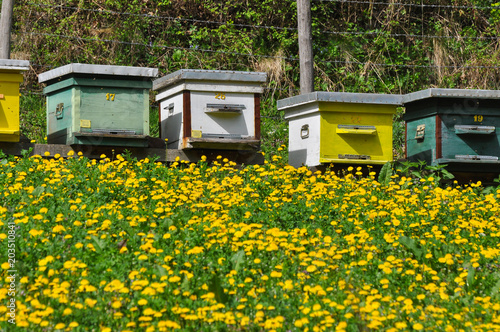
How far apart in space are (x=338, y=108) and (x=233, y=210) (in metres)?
2.90

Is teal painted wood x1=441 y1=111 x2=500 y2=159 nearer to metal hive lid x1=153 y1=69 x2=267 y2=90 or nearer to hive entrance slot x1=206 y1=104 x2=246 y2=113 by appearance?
metal hive lid x1=153 y1=69 x2=267 y2=90

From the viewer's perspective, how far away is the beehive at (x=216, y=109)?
8188 millimetres

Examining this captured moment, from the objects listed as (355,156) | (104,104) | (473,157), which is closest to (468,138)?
(473,157)

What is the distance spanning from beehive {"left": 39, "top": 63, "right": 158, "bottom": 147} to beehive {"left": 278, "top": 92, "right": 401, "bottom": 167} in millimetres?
1949

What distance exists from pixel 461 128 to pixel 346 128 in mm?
1419

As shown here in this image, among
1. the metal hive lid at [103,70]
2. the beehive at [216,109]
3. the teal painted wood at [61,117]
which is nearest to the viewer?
the metal hive lid at [103,70]

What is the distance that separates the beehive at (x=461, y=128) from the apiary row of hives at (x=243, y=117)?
1cm

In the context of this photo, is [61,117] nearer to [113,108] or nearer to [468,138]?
[113,108]

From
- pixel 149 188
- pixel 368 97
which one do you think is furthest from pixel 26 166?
pixel 368 97

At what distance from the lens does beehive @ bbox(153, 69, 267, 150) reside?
26.9 ft

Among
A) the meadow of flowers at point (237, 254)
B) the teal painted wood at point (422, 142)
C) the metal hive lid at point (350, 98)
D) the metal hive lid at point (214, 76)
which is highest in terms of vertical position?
the metal hive lid at point (214, 76)

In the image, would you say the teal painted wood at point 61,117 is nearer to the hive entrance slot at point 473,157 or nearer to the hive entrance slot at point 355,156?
the hive entrance slot at point 355,156

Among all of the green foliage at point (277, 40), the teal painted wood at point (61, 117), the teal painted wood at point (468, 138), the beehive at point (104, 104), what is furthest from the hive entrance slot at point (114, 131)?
the green foliage at point (277, 40)

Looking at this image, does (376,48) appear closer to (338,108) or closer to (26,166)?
(338,108)
